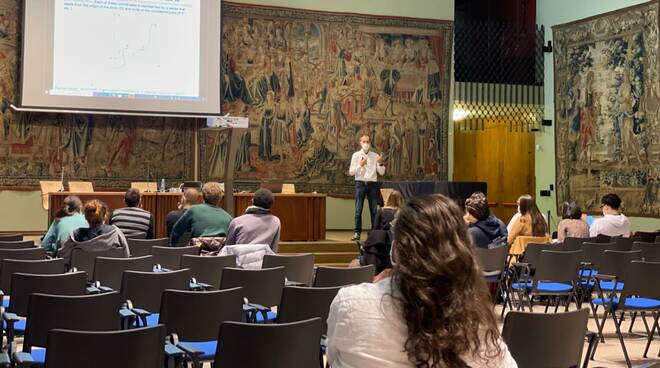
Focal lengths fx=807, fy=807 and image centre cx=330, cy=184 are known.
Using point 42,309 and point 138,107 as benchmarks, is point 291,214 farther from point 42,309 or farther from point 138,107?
point 42,309

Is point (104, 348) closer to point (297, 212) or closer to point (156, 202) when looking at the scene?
point (156, 202)

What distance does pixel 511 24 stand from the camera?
1797cm

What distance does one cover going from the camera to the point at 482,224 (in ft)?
28.8

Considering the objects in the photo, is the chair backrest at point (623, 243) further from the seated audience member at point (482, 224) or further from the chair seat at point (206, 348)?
the chair seat at point (206, 348)

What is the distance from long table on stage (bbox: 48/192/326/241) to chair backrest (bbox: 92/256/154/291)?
21.8 ft

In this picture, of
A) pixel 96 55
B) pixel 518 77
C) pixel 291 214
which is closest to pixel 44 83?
pixel 96 55

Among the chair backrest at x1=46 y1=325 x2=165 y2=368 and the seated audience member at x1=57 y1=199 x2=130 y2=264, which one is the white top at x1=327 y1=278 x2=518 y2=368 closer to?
the chair backrest at x1=46 y1=325 x2=165 y2=368

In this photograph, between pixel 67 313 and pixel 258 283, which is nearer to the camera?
pixel 67 313

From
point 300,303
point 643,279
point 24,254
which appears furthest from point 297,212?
point 300,303

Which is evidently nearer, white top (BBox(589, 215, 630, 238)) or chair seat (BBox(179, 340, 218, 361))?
chair seat (BBox(179, 340, 218, 361))

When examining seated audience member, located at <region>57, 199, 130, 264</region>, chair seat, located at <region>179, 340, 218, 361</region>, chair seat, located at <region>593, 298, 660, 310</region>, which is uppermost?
seated audience member, located at <region>57, 199, 130, 264</region>

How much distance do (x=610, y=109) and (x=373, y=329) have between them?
48.9ft

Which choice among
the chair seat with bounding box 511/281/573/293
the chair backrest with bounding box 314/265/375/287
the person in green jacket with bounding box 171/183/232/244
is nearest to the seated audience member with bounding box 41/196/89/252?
the person in green jacket with bounding box 171/183/232/244

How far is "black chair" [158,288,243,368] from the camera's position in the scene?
4.34m
